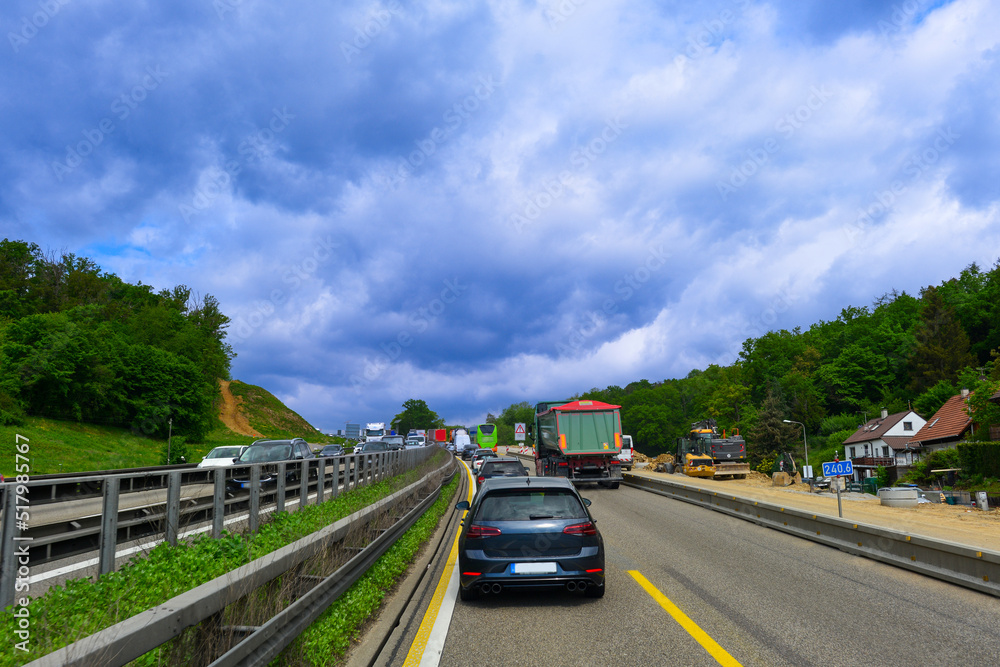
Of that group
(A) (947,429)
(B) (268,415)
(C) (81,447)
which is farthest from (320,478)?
(B) (268,415)

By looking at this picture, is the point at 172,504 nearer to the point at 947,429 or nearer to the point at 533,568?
the point at 533,568

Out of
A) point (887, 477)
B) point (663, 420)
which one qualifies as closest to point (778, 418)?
point (887, 477)

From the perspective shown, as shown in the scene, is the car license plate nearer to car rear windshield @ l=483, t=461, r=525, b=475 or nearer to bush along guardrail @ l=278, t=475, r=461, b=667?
bush along guardrail @ l=278, t=475, r=461, b=667

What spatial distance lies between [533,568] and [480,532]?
2.33ft

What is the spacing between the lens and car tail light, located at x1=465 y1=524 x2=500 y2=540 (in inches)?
292

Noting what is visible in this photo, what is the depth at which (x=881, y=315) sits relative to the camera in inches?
4569

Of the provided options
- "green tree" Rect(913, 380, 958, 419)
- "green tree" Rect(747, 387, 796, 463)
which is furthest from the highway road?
"green tree" Rect(913, 380, 958, 419)

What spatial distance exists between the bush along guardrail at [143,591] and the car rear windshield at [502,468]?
11.8m

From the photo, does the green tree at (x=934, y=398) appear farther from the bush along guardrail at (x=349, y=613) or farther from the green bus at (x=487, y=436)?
the bush along guardrail at (x=349, y=613)

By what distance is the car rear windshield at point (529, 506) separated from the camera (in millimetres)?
7633

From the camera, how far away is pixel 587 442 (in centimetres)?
2764

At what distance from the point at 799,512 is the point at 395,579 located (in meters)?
8.78

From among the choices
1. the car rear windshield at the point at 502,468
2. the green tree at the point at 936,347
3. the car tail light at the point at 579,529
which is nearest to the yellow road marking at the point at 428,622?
the car tail light at the point at 579,529

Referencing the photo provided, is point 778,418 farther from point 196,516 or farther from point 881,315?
point 196,516
